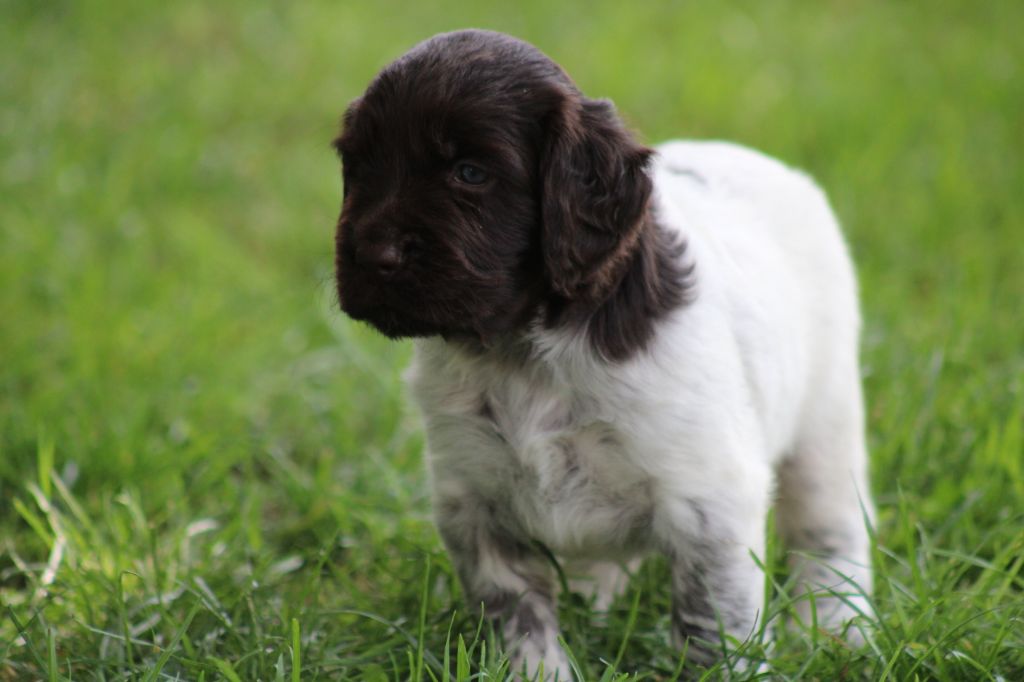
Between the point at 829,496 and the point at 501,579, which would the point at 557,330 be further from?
the point at 829,496

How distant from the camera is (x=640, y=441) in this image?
122 inches

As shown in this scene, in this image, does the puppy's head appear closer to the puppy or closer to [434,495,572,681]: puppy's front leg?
the puppy

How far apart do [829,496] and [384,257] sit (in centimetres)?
199

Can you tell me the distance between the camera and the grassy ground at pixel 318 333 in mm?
3584

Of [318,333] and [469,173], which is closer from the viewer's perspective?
[469,173]

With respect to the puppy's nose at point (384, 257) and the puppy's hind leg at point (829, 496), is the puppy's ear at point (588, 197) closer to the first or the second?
the puppy's nose at point (384, 257)

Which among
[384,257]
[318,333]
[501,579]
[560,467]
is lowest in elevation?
[318,333]

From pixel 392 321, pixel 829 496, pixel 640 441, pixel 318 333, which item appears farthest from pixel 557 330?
pixel 318 333

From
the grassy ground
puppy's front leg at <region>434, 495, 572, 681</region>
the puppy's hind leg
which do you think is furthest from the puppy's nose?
the puppy's hind leg

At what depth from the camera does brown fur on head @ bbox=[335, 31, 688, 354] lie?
286 centimetres

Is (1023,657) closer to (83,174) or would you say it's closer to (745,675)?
(745,675)

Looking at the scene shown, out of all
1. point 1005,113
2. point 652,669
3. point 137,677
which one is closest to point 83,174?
point 137,677

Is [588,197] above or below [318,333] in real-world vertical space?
above

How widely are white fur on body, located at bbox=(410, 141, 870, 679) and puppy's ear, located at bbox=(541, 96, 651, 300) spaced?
0.15 m
